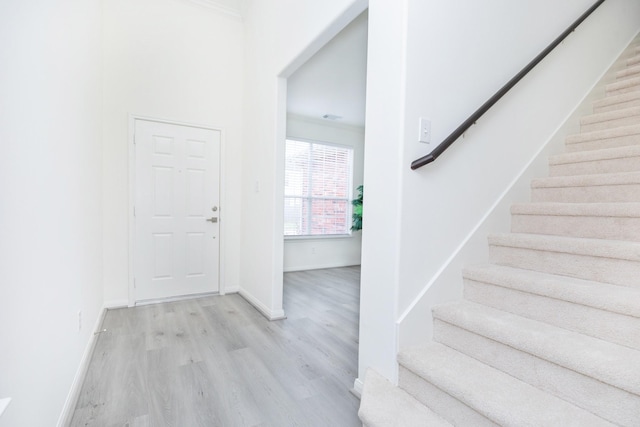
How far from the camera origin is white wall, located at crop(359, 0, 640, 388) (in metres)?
1.52

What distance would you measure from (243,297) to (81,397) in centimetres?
191

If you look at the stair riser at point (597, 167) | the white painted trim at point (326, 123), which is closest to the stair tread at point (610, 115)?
the stair riser at point (597, 167)

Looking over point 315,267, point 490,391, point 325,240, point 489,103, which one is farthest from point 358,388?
point 325,240

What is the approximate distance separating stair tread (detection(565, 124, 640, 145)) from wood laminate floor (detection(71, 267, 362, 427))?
2.32 m

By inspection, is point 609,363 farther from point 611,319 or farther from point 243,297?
point 243,297

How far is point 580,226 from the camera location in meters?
1.73

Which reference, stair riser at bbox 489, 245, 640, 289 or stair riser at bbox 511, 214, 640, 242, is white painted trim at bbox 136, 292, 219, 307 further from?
stair riser at bbox 511, 214, 640, 242

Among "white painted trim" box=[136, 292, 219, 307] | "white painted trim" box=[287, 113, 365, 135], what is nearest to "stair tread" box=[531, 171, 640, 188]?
"white painted trim" box=[136, 292, 219, 307]

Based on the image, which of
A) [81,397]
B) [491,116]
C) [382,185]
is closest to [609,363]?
[382,185]

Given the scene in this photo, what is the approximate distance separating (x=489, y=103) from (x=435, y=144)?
0.42 metres

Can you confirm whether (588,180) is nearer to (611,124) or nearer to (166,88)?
(611,124)

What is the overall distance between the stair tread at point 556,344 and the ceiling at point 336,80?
2.64 metres

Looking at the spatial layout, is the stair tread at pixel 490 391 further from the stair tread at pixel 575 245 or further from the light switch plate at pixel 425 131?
the light switch plate at pixel 425 131

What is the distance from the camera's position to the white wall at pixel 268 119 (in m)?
2.43
